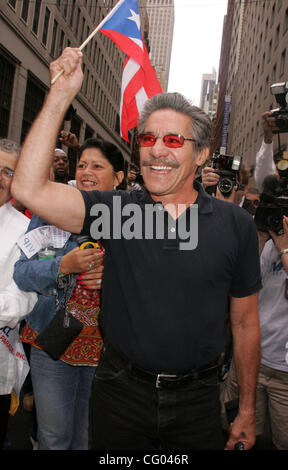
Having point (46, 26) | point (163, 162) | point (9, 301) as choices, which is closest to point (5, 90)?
point (46, 26)

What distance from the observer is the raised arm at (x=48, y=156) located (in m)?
1.62

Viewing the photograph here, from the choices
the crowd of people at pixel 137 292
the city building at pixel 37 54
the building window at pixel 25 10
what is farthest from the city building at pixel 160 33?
the crowd of people at pixel 137 292

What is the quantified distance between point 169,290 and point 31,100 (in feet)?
67.3

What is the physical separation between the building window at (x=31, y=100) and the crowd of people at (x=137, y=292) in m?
18.1

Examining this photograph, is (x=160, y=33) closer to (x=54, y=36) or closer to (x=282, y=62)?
(x=54, y=36)

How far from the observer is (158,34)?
635ft

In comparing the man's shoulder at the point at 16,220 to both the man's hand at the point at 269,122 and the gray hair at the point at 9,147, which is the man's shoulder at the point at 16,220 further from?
the man's hand at the point at 269,122

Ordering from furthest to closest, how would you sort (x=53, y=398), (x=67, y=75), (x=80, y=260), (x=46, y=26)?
(x=46, y=26), (x=53, y=398), (x=80, y=260), (x=67, y=75)

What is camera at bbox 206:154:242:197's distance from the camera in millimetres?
3754

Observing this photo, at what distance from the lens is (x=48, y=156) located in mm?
1633

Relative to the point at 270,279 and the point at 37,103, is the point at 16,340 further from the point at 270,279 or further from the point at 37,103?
the point at 37,103

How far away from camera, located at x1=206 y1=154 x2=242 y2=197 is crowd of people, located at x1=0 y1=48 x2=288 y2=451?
145 cm

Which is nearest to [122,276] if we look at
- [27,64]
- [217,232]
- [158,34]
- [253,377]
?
[217,232]
